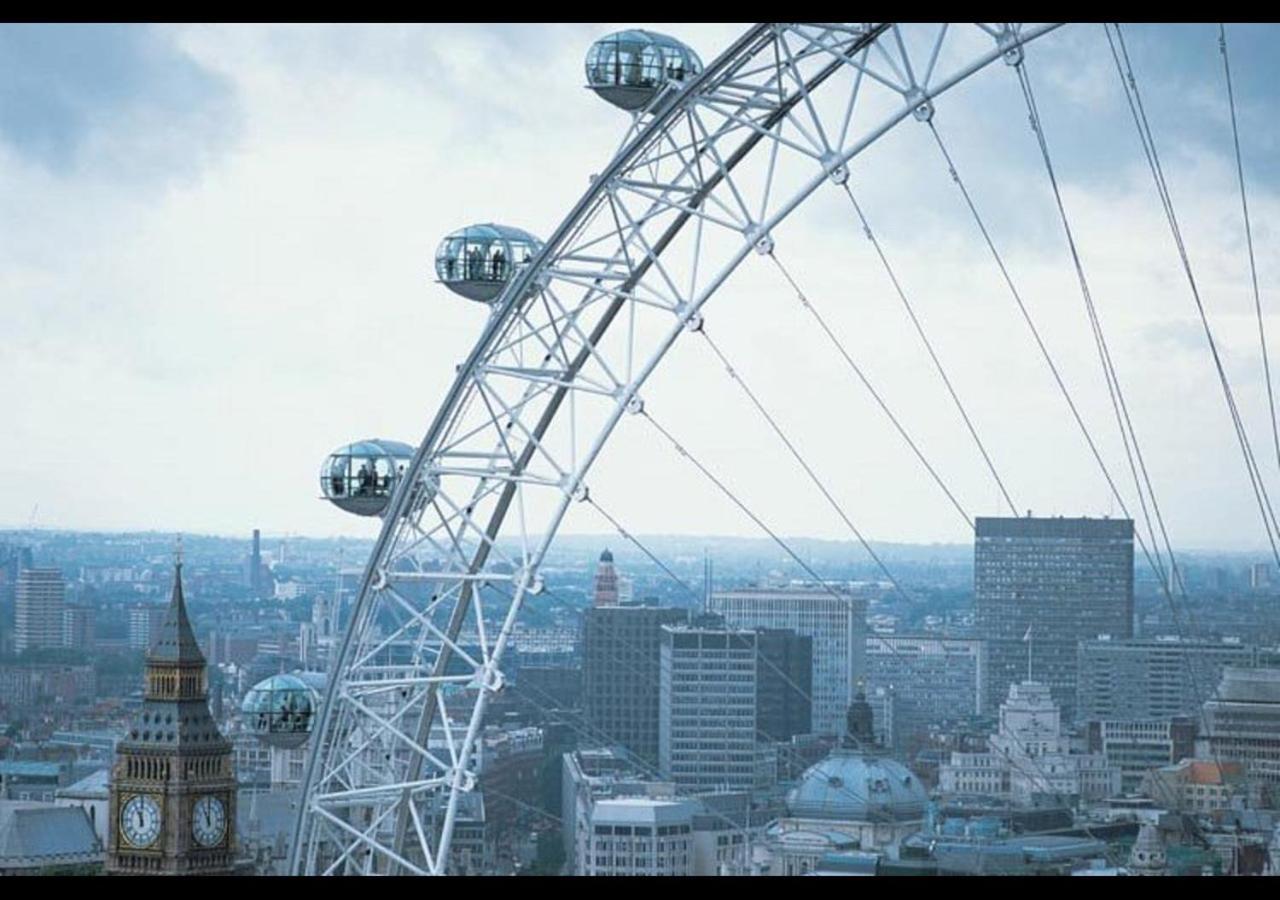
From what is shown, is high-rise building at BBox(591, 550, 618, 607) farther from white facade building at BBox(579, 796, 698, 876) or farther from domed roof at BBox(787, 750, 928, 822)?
white facade building at BBox(579, 796, 698, 876)

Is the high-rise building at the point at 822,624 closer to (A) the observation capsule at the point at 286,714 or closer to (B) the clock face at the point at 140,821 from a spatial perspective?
(B) the clock face at the point at 140,821

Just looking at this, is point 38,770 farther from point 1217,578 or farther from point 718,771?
point 1217,578

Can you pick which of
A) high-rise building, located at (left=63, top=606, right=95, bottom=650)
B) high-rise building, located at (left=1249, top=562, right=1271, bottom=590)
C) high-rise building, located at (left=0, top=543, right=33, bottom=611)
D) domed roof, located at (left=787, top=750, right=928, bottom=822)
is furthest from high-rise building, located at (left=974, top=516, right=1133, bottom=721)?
high-rise building, located at (left=0, top=543, right=33, bottom=611)

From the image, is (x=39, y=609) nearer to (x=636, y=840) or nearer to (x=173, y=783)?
(x=636, y=840)

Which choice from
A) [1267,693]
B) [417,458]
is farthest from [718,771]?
[417,458]

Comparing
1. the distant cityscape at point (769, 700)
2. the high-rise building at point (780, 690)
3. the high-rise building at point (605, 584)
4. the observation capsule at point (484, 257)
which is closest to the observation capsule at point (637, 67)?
the observation capsule at point (484, 257)

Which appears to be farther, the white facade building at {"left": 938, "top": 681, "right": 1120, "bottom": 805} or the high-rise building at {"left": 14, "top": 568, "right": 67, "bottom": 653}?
the high-rise building at {"left": 14, "top": 568, "right": 67, "bottom": 653}
